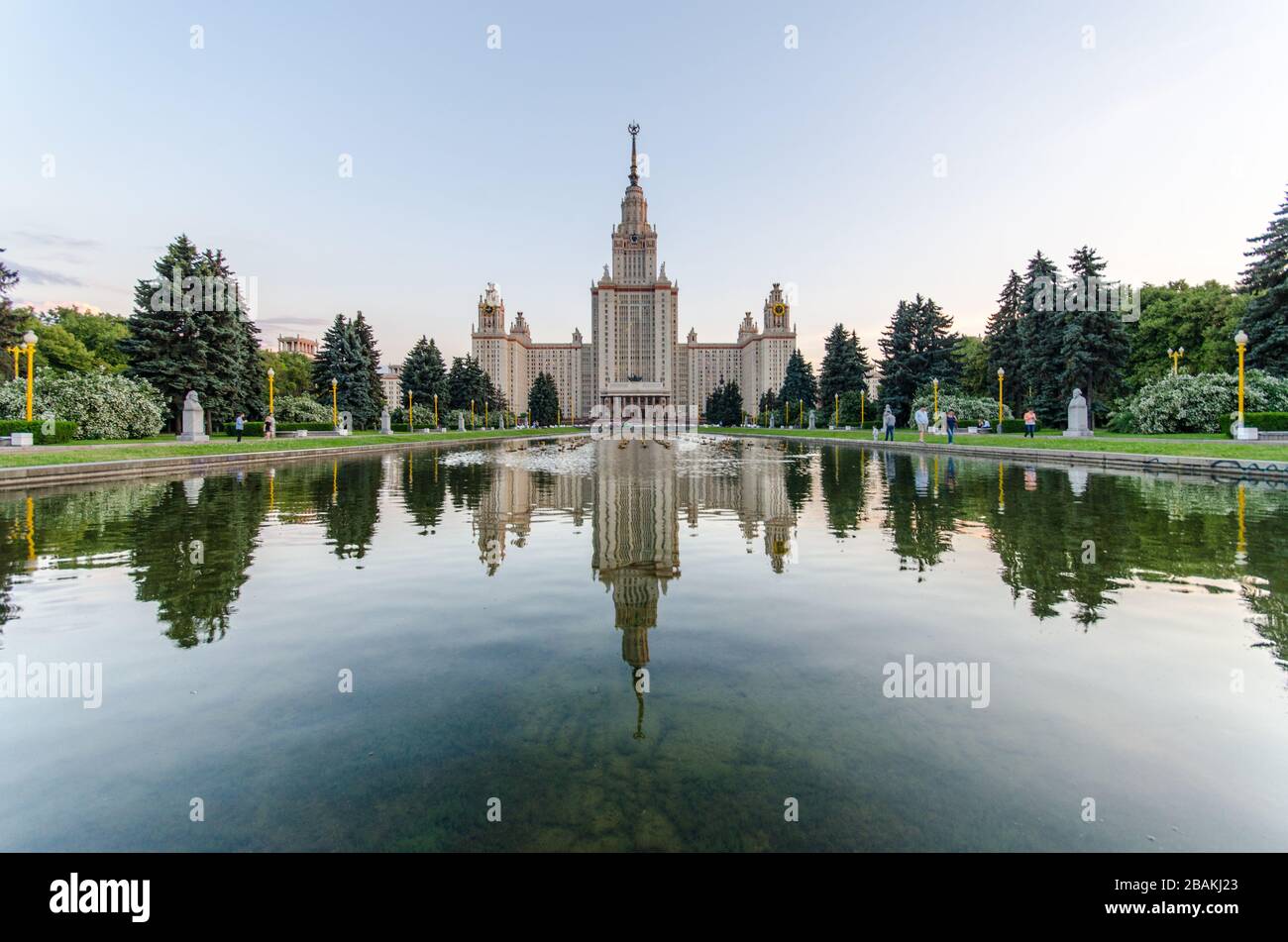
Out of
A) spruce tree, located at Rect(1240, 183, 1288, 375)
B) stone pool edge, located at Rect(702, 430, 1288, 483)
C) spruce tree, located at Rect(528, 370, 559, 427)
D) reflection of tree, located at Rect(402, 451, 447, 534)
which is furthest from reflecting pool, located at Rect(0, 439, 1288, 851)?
spruce tree, located at Rect(528, 370, 559, 427)

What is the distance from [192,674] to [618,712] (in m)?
2.74

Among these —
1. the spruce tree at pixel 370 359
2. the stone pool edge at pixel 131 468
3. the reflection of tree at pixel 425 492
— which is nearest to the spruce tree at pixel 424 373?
the spruce tree at pixel 370 359

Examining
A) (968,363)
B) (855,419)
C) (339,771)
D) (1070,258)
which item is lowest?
(339,771)

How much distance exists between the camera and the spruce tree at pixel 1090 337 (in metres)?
43.0

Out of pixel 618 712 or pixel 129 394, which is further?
pixel 129 394

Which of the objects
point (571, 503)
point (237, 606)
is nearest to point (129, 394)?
point (571, 503)

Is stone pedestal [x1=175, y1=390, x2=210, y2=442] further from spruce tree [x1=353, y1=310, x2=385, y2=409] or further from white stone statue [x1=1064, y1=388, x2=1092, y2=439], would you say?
Result: white stone statue [x1=1064, y1=388, x2=1092, y2=439]

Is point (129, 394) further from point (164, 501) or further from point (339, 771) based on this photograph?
point (339, 771)

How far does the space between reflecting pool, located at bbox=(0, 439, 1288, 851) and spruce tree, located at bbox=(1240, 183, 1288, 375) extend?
35.9m

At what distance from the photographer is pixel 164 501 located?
12859mm

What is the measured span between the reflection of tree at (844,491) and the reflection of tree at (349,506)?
6.59 m

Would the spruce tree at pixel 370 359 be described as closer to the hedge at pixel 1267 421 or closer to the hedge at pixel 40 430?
the hedge at pixel 40 430

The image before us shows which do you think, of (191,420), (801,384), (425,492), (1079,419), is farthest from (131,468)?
(801,384)

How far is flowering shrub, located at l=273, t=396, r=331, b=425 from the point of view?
4966 cm
